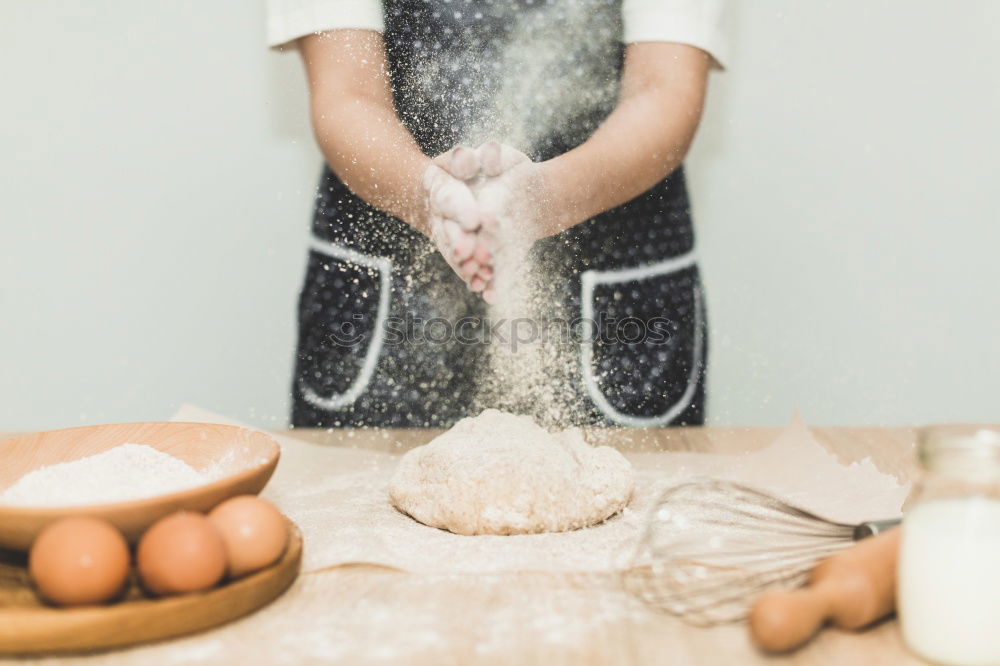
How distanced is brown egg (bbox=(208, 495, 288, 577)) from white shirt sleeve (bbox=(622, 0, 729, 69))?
77 cm

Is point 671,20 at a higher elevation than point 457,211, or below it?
higher

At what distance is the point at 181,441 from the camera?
28.6 inches

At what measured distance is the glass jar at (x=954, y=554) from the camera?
46cm

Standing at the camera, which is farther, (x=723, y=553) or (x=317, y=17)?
(x=317, y=17)

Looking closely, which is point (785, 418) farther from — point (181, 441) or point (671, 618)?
point (181, 441)

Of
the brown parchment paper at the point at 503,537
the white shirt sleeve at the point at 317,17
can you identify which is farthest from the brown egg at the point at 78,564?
the white shirt sleeve at the point at 317,17

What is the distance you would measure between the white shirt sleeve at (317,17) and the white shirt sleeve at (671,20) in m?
0.32

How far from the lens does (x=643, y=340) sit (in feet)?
3.67

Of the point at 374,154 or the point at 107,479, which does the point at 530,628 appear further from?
the point at 374,154

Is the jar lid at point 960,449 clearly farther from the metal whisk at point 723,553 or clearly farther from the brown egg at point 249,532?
the brown egg at point 249,532

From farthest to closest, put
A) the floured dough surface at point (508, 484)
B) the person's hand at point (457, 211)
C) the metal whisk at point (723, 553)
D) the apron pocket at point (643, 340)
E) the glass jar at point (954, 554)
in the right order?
the apron pocket at point (643, 340) → the person's hand at point (457, 211) → the floured dough surface at point (508, 484) → the metal whisk at point (723, 553) → the glass jar at point (954, 554)

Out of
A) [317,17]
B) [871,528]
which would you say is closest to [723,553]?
[871,528]

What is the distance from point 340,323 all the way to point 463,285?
0.62ft

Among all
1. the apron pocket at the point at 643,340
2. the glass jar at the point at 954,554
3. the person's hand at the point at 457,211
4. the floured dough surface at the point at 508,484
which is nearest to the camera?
the glass jar at the point at 954,554
